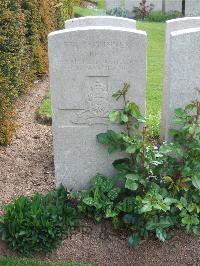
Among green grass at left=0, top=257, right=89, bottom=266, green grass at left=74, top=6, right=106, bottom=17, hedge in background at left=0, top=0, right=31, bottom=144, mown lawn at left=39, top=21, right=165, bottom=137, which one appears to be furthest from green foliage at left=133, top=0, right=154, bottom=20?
green grass at left=0, top=257, right=89, bottom=266

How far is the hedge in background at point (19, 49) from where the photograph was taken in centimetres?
571

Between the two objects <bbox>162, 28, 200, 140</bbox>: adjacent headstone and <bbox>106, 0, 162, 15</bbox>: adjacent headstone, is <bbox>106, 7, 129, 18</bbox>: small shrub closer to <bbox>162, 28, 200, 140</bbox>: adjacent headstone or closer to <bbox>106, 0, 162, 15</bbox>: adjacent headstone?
<bbox>106, 0, 162, 15</bbox>: adjacent headstone

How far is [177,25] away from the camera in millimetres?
5211

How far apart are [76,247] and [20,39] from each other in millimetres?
3142

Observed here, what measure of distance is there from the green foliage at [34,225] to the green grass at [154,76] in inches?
81.1

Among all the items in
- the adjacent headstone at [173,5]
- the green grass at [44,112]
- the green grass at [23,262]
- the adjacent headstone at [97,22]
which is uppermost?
the adjacent headstone at [173,5]

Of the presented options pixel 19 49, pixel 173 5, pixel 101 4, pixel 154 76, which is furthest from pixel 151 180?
pixel 101 4

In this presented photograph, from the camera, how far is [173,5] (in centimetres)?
1673

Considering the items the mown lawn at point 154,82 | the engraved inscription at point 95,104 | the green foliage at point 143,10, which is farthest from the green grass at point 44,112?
the green foliage at point 143,10

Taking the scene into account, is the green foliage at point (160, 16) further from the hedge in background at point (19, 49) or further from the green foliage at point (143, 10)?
the hedge in background at point (19, 49)

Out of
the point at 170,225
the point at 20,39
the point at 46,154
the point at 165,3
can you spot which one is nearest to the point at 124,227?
the point at 170,225

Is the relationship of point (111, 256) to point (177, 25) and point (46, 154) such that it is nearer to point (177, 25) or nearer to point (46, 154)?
point (46, 154)

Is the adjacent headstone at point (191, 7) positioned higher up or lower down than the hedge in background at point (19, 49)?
higher up

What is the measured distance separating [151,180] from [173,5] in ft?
43.7
